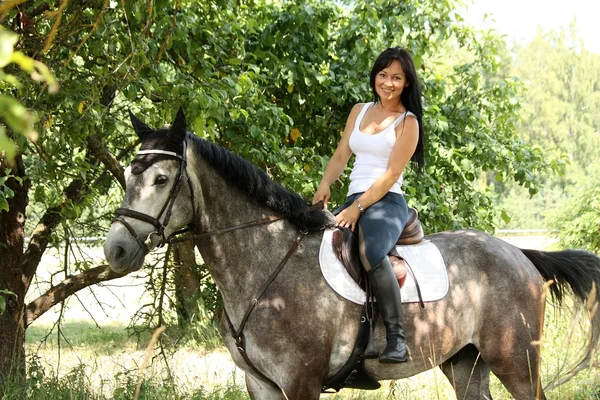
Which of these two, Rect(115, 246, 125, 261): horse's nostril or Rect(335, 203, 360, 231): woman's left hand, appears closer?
Rect(115, 246, 125, 261): horse's nostril

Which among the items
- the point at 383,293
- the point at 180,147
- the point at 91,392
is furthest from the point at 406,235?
the point at 91,392

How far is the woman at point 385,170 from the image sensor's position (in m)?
4.43

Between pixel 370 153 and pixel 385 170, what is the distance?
0.15 metres

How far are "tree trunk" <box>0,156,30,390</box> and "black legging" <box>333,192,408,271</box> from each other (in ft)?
12.4

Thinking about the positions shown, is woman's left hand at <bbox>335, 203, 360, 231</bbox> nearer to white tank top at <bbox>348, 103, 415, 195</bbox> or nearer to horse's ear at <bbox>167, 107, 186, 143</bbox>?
white tank top at <bbox>348, 103, 415, 195</bbox>

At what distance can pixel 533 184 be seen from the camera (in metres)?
8.95

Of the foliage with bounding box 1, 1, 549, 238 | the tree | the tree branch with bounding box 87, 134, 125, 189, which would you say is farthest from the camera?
the tree branch with bounding box 87, 134, 125, 189

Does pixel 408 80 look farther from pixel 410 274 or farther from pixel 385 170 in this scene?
pixel 410 274

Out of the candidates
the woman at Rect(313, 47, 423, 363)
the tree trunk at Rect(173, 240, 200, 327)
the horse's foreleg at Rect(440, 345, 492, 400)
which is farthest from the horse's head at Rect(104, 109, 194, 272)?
the tree trunk at Rect(173, 240, 200, 327)

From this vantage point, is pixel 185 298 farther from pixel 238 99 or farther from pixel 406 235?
pixel 406 235

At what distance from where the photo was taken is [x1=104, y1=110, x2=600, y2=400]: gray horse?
13.5 feet

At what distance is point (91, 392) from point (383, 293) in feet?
10.6

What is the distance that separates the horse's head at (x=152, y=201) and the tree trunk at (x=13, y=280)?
3133mm

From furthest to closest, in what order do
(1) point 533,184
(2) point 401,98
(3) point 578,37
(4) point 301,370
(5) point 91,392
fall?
(3) point 578,37 < (1) point 533,184 < (5) point 91,392 < (2) point 401,98 < (4) point 301,370
